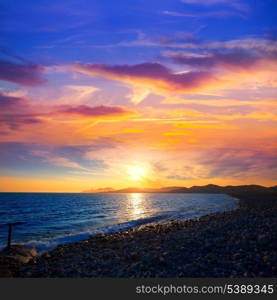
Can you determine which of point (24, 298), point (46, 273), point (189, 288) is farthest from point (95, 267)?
point (189, 288)

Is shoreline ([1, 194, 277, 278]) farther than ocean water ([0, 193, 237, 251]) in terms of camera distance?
No

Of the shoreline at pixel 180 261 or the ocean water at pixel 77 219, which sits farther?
the ocean water at pixel 77 219

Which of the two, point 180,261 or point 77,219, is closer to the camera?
point 180,261

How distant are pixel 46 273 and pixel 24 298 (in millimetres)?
5172

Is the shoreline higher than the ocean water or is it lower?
higher

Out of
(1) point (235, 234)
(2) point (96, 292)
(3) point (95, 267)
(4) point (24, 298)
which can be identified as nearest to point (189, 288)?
(2) point (96, 292)

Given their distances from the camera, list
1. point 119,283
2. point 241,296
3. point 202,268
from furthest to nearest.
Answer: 1. point 202,268
2. point 119,283
3. point 241,296

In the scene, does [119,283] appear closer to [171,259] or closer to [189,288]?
[189,288]

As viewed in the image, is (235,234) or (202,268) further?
(235,234)

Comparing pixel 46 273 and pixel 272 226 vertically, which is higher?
pixel 272 226

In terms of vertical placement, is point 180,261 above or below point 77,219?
above

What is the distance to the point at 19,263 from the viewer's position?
16969mm

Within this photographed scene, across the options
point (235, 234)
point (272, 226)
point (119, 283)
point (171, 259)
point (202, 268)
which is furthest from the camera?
point (272, 226)

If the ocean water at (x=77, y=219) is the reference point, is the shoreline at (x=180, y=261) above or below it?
above
